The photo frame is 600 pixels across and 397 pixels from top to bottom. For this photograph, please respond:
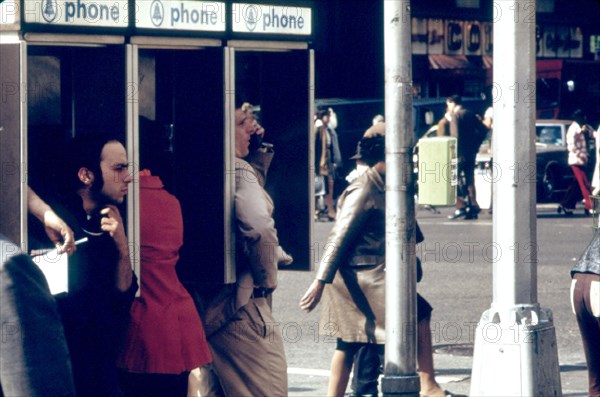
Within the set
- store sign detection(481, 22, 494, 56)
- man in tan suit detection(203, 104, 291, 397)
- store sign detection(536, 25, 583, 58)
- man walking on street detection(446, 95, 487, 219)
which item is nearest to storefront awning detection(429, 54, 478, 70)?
store sign detection(481, 22, 494, 56)

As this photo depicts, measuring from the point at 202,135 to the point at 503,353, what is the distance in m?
1.91

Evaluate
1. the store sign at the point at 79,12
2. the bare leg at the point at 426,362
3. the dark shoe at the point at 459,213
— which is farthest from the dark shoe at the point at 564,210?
the store sign at the point at 79,12

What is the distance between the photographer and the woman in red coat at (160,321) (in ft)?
18.3

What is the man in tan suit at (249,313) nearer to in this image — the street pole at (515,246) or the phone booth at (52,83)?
the phone booth at (52,83)

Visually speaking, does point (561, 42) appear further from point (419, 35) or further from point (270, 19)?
point (270, 19)

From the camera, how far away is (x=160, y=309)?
5.65 meters

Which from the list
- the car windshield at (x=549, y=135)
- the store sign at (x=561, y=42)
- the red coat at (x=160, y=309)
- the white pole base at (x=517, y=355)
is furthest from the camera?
the store sign at (x=561, y=42)

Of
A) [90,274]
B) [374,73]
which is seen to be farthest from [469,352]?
[374,73]

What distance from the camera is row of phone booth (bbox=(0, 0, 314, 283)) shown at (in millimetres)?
5184

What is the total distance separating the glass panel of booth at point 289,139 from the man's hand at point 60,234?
2.11m

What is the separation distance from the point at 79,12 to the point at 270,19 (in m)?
1.31

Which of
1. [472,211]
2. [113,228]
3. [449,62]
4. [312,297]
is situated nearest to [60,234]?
[113,228]

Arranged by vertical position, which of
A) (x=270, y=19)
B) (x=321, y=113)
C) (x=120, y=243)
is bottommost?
(x=120, y=243)

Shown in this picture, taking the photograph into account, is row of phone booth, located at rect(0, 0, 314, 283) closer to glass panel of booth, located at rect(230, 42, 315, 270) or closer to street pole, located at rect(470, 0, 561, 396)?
glass panel of booth, located at rect(230, 42, 315, 270)
